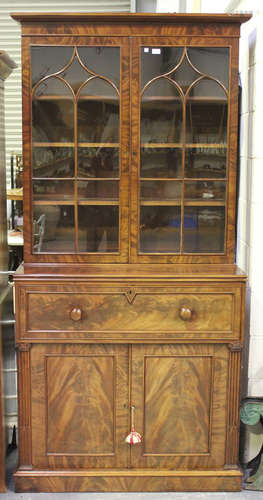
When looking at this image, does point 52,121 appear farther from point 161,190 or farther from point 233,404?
point 233,404

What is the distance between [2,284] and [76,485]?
3.01 ft

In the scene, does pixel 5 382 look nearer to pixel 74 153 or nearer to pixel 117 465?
pixel 117 465

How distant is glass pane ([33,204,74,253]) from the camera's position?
2.38 m

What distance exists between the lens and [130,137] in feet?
7.68

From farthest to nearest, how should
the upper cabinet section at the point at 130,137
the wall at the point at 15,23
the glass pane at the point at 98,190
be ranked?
the wall at the point at 15,23, the glass pane at the point at 98,190, the upper cabinet section at the point at 130,137

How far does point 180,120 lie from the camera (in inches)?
92.4

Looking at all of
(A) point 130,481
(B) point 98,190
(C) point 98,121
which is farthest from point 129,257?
(A) point 130,481

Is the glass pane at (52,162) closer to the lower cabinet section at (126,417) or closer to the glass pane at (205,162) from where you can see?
the glass pane at (205,162)

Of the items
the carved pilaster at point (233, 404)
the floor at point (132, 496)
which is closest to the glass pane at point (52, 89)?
the carved pilaster at point (233, 404)

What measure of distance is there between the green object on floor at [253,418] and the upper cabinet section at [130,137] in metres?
0.64

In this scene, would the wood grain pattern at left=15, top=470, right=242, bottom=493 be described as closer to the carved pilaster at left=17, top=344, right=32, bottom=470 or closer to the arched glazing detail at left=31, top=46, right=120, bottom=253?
the carved pilaster at left=17, top=344, right=32, bottom=470

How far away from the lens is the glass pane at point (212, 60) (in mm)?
2293

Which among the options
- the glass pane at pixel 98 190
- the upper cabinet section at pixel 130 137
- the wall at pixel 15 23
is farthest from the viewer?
the wall at pixel 15 23

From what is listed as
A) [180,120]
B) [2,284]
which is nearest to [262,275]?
[180,120]
